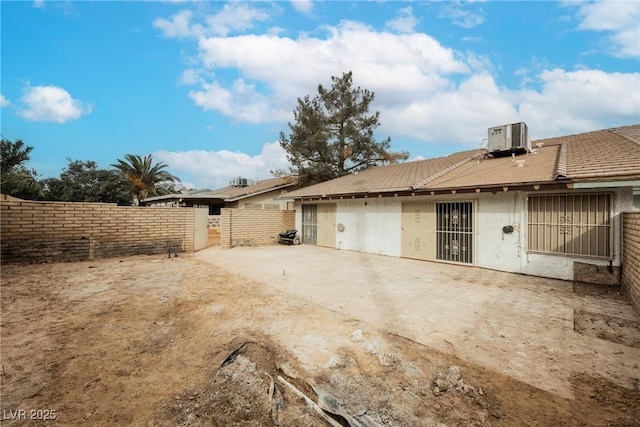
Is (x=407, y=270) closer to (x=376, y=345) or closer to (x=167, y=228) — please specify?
(x=376, y=345)

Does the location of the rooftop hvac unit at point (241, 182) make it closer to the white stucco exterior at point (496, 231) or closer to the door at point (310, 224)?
the door at point (310, 224)

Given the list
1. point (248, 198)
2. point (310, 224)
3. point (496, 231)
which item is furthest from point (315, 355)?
point (248, 198)

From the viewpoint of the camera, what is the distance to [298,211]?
1576 cm

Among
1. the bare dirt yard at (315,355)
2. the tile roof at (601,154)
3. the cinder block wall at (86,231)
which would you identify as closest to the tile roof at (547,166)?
the tile roof at (601,154)

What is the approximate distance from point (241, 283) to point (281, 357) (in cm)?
372

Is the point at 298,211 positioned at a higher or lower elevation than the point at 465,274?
higher

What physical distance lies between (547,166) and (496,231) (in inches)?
93.3

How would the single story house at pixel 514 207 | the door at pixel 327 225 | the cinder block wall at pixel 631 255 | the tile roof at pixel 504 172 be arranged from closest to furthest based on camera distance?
the cinder block wall at pixel 631 255, the single story house at pixel 514 207, the tile roof at pixel 504 172, the door at pixel 327 225

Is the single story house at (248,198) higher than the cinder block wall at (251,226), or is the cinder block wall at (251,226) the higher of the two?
the single story house at (248,198)

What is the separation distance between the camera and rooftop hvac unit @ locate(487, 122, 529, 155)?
10.6 meters

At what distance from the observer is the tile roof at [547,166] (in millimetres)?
6500

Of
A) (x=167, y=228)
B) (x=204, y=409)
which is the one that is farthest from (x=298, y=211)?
(x=204, y=409)

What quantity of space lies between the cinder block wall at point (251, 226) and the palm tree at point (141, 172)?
646 inches

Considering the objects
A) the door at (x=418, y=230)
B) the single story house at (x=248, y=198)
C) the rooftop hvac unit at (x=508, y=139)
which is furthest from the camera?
the single story house at (x=248, y=198)
